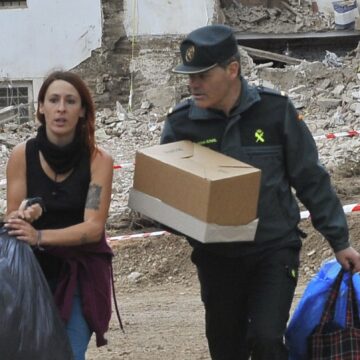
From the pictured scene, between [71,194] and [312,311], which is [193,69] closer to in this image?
[71,194]

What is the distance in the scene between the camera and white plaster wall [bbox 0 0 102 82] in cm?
1828

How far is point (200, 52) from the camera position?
387 centimetres

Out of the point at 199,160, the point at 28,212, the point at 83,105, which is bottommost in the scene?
the point at 28,212

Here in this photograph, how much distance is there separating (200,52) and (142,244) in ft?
17.4

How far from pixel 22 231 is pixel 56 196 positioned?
0.24 metres

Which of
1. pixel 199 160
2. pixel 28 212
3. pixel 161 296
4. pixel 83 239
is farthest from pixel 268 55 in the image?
pixel 28 212

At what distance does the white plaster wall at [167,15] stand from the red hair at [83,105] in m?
14.8

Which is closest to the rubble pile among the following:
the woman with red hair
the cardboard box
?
the cardboard box

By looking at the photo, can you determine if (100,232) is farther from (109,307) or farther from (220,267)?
(220,267)

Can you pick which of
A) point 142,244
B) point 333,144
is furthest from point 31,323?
point 333,144

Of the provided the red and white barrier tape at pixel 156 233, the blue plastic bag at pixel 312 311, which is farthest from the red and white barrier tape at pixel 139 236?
the blue plastic bag at pixel 312 311

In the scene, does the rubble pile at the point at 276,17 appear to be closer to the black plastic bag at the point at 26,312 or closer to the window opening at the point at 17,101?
the window opening at the point at 17,101

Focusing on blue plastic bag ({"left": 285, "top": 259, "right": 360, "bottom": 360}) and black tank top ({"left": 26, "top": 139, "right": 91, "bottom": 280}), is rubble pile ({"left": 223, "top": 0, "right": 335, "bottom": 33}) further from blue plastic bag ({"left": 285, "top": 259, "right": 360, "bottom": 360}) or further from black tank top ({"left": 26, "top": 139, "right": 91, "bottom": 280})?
black tank top ({"left": 26, "top": 139, "right": 91, "bottom": 280})

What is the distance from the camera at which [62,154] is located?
373 cm
